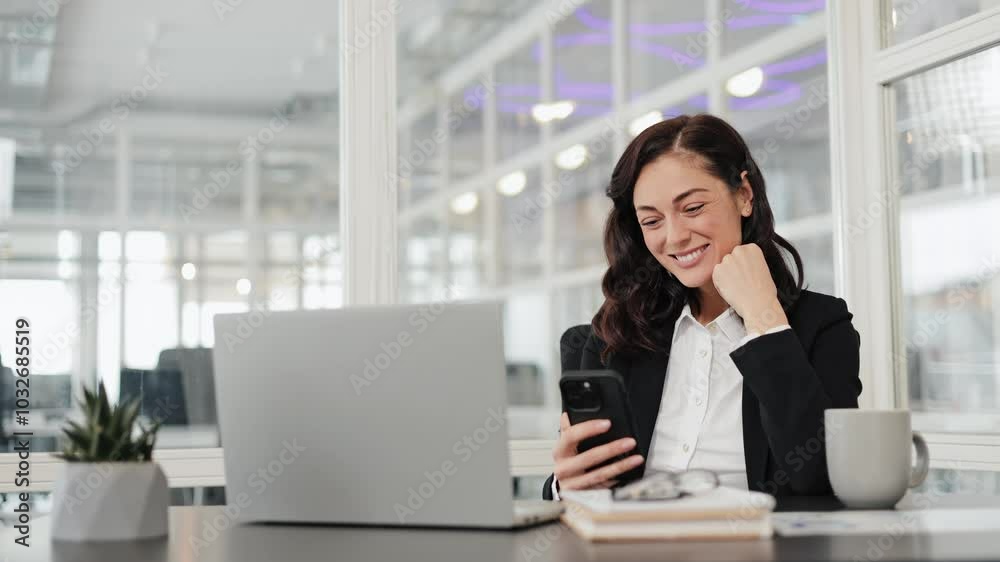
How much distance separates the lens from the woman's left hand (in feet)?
5.34

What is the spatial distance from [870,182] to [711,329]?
921mm

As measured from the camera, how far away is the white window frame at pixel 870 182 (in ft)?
8.08

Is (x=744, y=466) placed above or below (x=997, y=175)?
below

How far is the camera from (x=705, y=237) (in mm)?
1854

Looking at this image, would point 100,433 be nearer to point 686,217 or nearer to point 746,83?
point 686,217

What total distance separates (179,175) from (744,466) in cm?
181

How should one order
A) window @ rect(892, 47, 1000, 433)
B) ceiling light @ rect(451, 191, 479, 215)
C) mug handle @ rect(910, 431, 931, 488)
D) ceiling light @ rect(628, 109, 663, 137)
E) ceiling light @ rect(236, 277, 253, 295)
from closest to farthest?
mug handle @ rect(910, 431, 931, 488), window @ rect(892, 47, 1000, 433), ceiling light @ rect(236, 277, 253, 295), ceiling light @ rect(628, 109, 663, 137), ceiling light @ rect(451, 191, 479, 215)

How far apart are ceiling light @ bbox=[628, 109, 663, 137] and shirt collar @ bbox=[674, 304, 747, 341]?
2292 millimetres

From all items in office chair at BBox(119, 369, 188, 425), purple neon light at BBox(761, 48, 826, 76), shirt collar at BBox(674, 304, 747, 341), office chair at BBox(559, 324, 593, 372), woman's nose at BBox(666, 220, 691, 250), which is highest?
purple neon light at BBox(761, 48, 826, 76)

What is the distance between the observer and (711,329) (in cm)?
188

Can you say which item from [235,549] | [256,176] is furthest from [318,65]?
[235,549]

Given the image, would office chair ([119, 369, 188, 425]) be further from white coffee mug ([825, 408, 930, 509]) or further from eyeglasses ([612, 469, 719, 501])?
white coffee mug ([825, 408, 930, 509])

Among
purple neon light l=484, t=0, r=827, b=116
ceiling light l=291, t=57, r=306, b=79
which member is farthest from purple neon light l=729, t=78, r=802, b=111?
ceiling light l=291, t=57, r=306, b=79

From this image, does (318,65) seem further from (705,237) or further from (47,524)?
(47,524)
